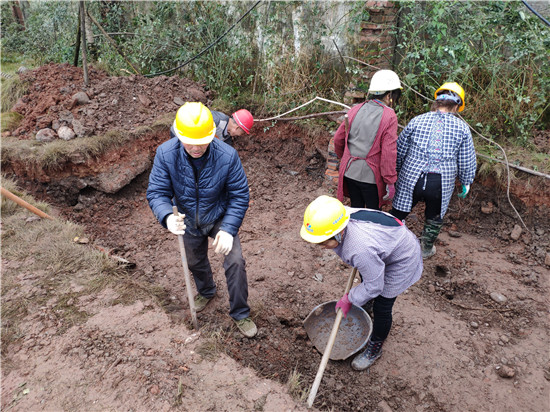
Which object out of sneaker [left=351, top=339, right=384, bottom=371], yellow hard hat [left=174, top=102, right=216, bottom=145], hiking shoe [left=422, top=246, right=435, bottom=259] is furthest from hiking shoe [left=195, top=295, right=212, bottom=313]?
hiking shoe [left=422, top=246, right=435, bottom=259]

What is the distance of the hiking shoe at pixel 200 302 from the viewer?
3.24 m

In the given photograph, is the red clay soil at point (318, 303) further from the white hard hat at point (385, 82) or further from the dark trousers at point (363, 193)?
the white hard hat at point (385, 82)

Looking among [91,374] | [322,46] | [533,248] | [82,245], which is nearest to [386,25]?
[322,46]

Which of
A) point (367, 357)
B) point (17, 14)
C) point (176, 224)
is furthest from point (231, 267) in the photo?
point (17, 14)

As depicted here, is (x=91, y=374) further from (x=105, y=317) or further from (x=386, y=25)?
(x=386, y=25)

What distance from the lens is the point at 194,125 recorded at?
2.34m

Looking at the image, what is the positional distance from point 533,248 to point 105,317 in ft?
13.2

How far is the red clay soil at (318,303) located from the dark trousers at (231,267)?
22cm

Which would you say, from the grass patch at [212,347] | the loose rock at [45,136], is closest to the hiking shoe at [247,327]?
the grass patch at [212,347]

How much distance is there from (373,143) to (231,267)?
5.01 feet

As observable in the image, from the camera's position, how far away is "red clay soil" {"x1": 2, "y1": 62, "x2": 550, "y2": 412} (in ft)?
7.86

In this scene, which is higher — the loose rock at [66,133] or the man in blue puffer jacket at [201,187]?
the man in blue puffer jacket at [201,187]

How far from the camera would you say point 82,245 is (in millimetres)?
3625

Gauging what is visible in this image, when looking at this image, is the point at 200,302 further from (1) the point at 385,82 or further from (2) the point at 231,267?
(1) the point at 385,82
